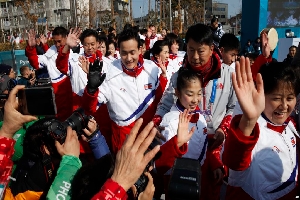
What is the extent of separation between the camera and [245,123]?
1.64 m

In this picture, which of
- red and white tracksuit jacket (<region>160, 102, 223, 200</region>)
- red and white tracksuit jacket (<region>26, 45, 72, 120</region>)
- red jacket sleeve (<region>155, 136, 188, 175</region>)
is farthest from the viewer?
red and white tracksuit jacket (<region>26, 45, 72, 120</region>)

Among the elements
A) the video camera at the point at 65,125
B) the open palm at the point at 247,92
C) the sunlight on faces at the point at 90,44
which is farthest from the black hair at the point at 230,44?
the open palm at the point at 247,92

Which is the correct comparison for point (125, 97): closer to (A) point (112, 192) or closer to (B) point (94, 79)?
(B) point (94, 79)

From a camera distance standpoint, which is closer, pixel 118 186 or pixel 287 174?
pixel 118 186

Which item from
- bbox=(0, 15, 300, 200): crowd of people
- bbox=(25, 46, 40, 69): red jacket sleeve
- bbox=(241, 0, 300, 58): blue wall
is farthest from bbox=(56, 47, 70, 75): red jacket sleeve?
bbox=(241, 0, 300, 58): blue wall

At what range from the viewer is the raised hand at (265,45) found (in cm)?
319

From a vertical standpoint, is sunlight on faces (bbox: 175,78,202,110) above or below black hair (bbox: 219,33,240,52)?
below

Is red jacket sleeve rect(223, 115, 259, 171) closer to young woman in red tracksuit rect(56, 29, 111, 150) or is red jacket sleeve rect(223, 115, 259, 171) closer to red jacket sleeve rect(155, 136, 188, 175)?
red jacket sleeve rect(155, 136, 188, 175)

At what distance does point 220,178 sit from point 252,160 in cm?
67

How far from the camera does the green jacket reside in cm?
179

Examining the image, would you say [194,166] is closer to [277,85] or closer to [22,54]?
[277,85]

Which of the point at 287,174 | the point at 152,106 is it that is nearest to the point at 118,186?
the point at 287,174

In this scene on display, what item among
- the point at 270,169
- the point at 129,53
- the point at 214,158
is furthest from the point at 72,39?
the point at 270,169

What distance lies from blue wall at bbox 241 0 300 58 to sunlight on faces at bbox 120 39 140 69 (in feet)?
38.8
